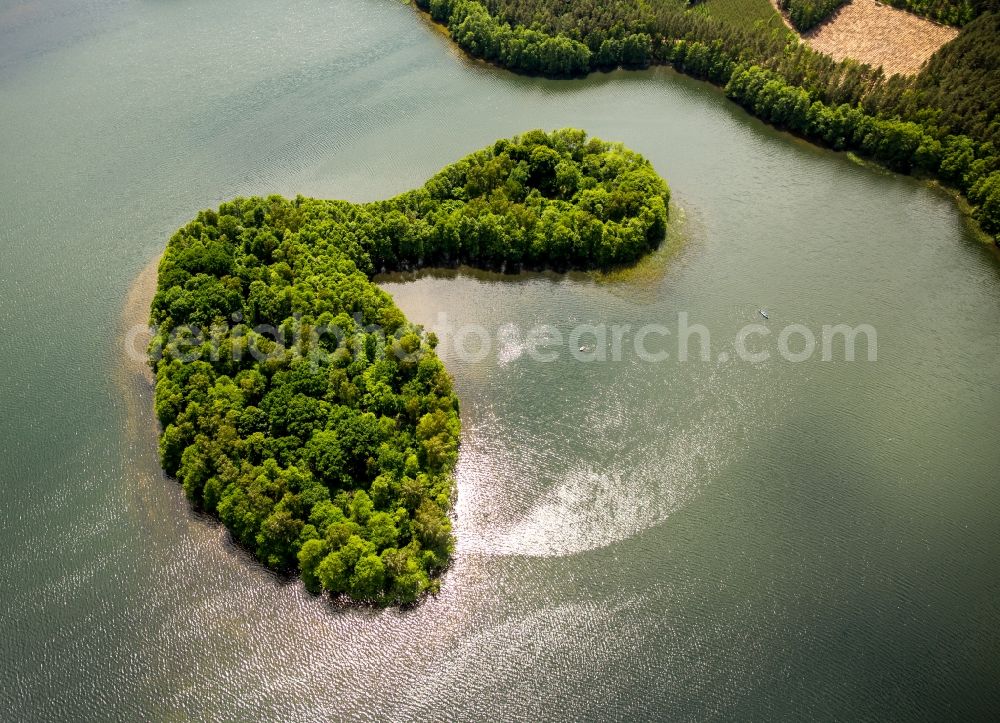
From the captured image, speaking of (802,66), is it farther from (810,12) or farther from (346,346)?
(346,346)

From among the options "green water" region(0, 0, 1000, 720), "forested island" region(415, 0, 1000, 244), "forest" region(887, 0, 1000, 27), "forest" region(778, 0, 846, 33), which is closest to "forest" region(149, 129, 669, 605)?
"green water" region(0, 0, 1000, 720)

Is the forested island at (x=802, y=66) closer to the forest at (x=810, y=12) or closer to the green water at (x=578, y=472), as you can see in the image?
the forest at (x=810, y=12)

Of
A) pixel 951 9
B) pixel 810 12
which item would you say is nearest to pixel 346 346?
pixel 810 12

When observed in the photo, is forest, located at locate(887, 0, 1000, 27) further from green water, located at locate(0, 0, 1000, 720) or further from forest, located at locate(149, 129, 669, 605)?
forest, located at locate(149, 129, 669, 605)

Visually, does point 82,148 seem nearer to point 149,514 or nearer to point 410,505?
point 149,514

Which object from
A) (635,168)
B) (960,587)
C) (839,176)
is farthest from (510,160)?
(960,587)

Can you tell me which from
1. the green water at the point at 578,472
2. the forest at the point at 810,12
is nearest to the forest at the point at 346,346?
the green water at the point at 578,472
